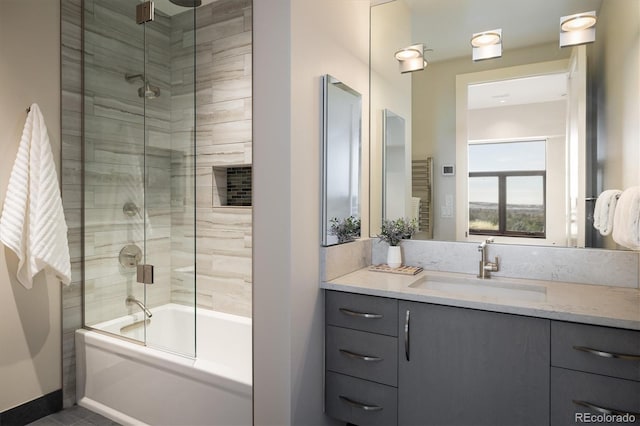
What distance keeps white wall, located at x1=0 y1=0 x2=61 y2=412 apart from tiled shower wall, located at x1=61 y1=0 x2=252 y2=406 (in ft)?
0.21

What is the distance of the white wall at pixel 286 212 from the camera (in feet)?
5.58

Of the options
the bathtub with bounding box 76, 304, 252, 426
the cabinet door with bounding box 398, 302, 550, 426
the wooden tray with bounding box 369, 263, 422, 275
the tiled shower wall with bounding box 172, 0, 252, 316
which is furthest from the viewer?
the tiled shower wall with bounding box 172, 0, 252, 316

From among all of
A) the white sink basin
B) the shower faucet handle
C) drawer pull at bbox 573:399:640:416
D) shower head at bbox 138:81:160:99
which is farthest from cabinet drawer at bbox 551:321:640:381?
shower head at bbox 138:81:160:99

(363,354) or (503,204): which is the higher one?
(503,204)

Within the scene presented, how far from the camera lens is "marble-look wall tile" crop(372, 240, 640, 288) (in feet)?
6.02

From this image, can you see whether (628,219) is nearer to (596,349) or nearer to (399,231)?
(596,349)

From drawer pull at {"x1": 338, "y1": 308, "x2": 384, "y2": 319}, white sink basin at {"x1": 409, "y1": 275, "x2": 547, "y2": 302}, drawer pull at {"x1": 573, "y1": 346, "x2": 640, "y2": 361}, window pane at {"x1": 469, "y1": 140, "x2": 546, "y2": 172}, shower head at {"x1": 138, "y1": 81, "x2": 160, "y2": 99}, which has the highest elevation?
shower head at {"x1": 138, "y1": 81, "x2": 160, "y2": 99}

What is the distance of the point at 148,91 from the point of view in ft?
Result: 6.97

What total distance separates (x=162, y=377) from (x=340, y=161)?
4.80 feet

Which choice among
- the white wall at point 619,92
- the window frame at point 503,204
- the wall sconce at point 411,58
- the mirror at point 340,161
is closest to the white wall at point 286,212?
the mirror at point 340,161

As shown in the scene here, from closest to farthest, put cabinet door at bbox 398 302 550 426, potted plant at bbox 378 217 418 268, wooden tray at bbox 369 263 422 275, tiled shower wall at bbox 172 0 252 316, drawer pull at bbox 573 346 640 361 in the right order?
drawer pull at bbox 573 346 640 361 → cabinet door at bbox 398 302 550 426 → wooden tray at bbox 369 263 422 275 → potted plant at bbox 378 217 418 268 → tiled shower wall at bbox 172 0 252 316

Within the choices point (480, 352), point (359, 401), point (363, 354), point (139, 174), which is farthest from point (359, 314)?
point (139, 174)

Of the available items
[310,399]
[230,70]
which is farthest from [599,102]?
[230,70]

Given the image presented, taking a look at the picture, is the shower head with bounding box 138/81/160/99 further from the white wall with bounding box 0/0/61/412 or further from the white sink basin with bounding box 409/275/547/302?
the white sink basin with bounding box 409/275/547/302
